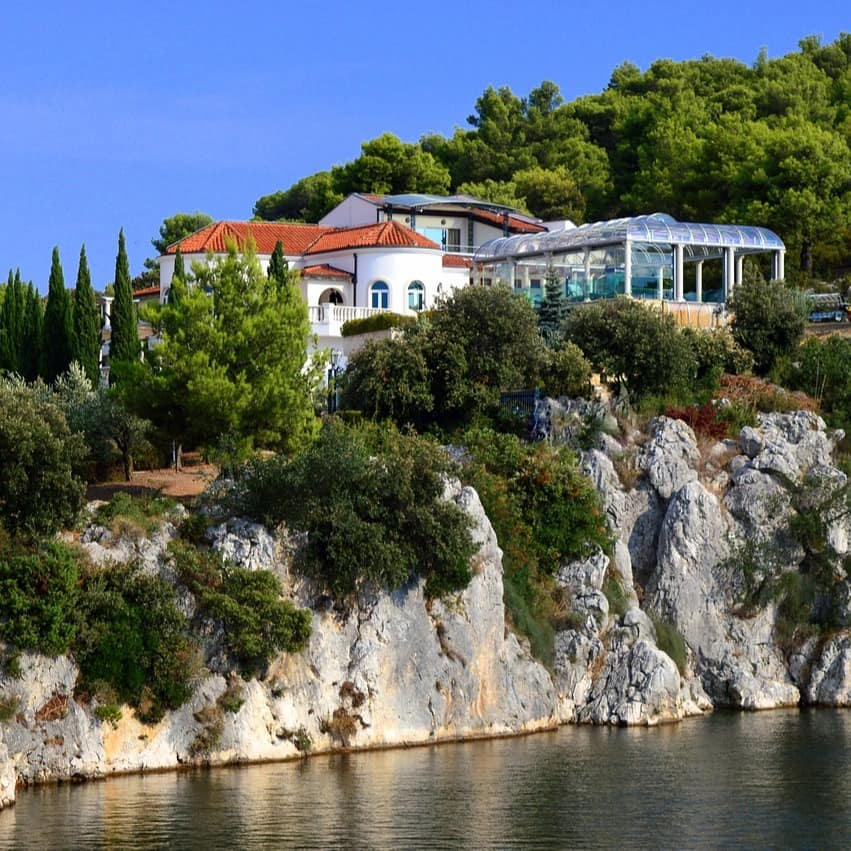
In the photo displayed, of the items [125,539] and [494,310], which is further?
[494,310]

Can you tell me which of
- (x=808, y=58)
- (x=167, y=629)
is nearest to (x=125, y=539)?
(x=167, y=629)

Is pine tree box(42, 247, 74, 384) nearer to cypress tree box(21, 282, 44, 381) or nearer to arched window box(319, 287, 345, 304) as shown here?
cypress tree box(21, 282, 44, 381)

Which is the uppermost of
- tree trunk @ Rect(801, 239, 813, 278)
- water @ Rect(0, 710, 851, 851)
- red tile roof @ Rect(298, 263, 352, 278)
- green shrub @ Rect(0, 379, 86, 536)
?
tree trunk @ Rect(801, 239, 813, 278)

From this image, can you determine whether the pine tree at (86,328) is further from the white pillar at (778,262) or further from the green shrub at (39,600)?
the white pillar at (778,262)

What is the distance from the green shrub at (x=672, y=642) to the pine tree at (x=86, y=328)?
72.1ft

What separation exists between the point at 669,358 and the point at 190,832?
32024mm

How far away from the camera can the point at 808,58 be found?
115062mm

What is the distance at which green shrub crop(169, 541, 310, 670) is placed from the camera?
43.7m

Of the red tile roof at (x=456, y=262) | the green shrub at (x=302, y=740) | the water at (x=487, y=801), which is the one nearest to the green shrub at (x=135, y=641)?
the water at (x=487, y=801)

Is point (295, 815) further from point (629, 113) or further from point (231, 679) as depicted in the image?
point (629, 113)

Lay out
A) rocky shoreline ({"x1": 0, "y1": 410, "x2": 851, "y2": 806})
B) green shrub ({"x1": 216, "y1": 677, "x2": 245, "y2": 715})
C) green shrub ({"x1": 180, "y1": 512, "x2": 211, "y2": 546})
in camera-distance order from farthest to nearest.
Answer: green shrub ({"x1": 180, "y1": 512, "x2": 211, "y2": 546})
green shrub ({"x1": 216, "y1": 677, "x2": 245, "y2": 715})
rocky shoreline ({"x1": 0, "y1": 410, "x2": 851, "y2": 806})

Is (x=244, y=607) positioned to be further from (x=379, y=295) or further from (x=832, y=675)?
(x=379, y=295)

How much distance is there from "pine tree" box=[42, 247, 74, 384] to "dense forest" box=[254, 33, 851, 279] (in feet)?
114

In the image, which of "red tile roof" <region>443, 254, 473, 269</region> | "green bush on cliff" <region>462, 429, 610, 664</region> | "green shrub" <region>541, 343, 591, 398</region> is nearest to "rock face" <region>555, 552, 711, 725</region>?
"green bush on cliff" <region>462, 429, 610, 664</region>
